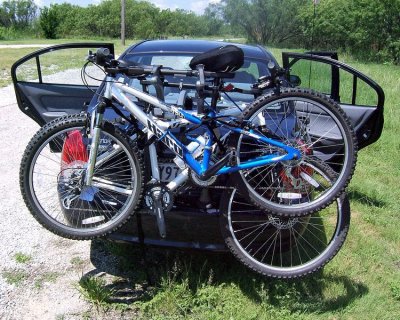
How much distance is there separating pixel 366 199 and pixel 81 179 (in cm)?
334

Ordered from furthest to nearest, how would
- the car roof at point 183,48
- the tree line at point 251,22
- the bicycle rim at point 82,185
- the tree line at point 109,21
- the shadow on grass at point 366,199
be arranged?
the tree line at point 109,21
the tree line at point 251,22
the shadow on grass at point 366,199
the car roof at point 183,48
the bicycle rim at point 82,185

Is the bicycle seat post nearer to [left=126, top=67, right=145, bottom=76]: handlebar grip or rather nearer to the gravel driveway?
[left=126, top=67, right=145, bottom=76]: handlebar grip

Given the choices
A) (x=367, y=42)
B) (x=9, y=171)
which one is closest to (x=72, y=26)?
(x=367, y=42)

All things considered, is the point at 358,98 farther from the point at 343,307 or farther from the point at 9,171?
the point at 9,171

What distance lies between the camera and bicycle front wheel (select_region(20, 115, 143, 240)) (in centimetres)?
287

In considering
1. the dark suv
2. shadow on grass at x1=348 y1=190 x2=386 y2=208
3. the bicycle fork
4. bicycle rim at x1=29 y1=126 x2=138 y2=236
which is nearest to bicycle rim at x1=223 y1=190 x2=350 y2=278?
the dark suv

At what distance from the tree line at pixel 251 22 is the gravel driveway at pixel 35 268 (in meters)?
21.2

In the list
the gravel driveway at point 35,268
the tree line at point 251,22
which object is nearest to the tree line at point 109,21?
the tree line at point 251,22

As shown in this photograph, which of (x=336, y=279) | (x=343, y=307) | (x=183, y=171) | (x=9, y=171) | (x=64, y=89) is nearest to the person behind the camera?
(x=183, y=171)

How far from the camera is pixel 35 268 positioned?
3428 millimetres

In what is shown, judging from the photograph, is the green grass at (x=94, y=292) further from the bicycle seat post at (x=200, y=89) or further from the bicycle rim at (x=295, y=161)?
the bicycle seat post at (x=200, y=89)

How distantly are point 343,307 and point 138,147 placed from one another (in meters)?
1.75

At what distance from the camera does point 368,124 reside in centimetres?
399

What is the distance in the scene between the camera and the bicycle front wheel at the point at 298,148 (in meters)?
2.78
